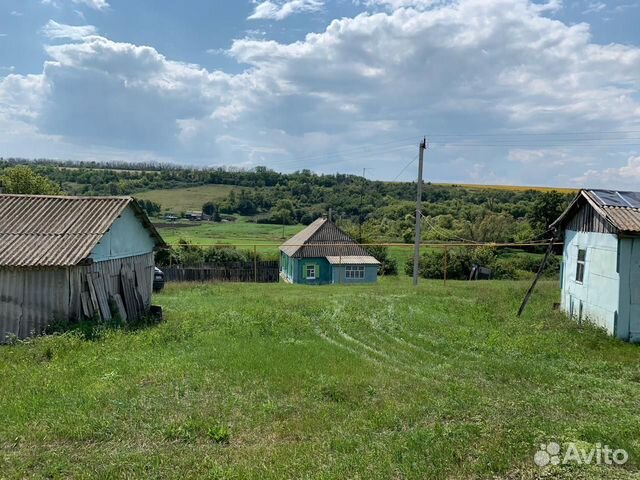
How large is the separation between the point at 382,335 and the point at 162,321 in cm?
691

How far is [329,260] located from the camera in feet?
132

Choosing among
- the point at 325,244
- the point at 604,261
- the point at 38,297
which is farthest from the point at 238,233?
the point at 604,261

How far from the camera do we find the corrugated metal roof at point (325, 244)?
40781 millimetres

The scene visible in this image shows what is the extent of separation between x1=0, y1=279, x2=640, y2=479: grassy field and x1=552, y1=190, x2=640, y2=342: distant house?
3.12 feet

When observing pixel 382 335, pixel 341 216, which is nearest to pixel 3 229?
pixel 382 335

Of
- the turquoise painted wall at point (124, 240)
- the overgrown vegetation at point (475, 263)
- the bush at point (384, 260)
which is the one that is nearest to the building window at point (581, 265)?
the turquoise painted wall at point (124, 240)

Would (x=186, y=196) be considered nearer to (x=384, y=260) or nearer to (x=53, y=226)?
(x=384, y=260)

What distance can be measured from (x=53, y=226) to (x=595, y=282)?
1557 cm

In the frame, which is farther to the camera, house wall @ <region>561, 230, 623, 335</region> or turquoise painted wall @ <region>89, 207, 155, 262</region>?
turquoise painted wall @ <region>89, 207, 155, 262</region>

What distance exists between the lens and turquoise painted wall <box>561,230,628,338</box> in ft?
44.7

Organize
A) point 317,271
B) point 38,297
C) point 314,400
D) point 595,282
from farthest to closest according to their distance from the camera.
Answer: point 317,271 < point 595,282 < point 38,297 < point 314,400

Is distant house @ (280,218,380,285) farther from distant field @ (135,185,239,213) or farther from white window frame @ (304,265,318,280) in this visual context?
distant field @ (135,185,239,213)


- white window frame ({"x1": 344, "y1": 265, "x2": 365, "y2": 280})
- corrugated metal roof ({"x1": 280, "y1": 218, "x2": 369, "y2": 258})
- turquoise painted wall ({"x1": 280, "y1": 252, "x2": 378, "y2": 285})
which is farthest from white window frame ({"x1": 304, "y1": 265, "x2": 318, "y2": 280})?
white window frame ({"x1": 344, "y1": 265, "x2": 365, "y2": 280})

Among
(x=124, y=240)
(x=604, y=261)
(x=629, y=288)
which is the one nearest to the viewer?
(x=629, y=288)
